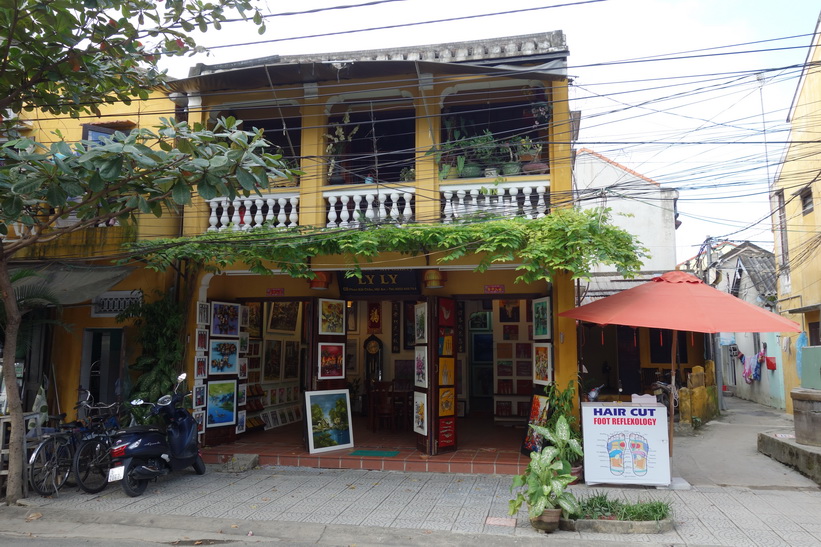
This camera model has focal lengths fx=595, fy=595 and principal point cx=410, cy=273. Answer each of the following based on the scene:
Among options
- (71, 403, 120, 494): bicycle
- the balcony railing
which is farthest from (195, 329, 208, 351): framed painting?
the balcony railing

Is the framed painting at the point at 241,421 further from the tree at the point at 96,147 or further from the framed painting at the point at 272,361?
the tree at the point at 96,147

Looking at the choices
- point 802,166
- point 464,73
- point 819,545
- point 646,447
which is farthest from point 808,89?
point 819,545

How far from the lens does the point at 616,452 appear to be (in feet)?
24.8

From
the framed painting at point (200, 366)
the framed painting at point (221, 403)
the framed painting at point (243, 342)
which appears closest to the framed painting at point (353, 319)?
the framed painting at point (243, 342)

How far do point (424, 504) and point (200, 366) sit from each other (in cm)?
470

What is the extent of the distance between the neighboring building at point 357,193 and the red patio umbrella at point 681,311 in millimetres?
1047

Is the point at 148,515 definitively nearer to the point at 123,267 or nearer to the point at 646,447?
the point at 123,267

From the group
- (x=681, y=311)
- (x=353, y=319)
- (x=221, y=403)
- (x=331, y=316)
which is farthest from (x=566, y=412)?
(x=353, y=319)

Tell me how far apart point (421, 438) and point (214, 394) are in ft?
11.8

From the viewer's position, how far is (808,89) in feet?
44.7

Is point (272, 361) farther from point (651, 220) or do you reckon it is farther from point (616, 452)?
point (651, 220)

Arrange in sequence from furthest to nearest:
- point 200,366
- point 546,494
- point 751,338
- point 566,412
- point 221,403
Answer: point 751,338, point 221,403, point 200,366, point 566,412, point 546,494

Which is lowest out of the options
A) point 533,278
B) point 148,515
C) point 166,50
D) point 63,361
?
point 148,515

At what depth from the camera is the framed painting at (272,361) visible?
1189 centimetres
